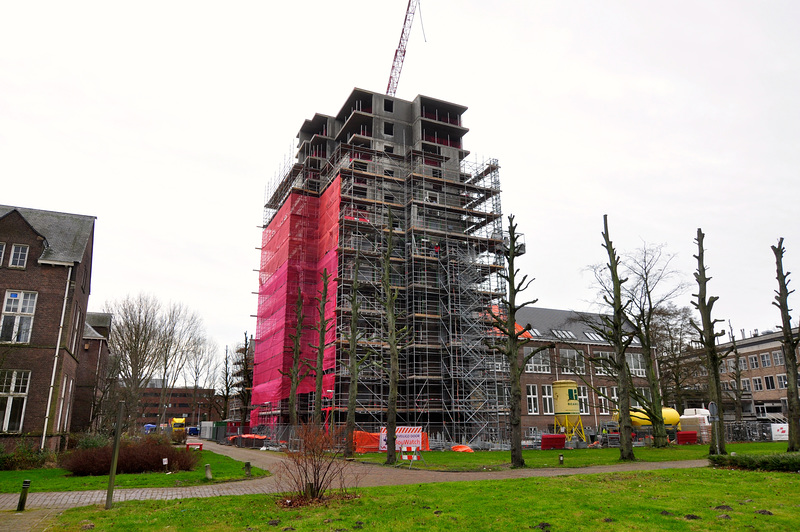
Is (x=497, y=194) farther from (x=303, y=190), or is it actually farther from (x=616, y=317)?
(x=616, y=317)

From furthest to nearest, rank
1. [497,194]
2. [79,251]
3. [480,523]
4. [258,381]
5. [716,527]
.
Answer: [258,381] < [497,194] < [79,251] < [480,523] < [716,527]

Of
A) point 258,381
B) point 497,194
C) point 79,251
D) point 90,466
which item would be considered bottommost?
point 90,466

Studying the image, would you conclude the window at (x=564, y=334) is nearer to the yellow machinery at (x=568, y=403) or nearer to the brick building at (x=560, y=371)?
the brick building at (x=560, y=371)

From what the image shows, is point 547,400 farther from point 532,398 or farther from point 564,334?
point 564,334

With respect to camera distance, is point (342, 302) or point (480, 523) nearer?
point (480, 523)

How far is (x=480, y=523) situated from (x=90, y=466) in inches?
677

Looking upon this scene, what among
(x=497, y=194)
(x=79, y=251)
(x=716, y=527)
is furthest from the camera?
(x=497, y=194)

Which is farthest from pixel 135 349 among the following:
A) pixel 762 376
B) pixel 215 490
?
pixel 762 376

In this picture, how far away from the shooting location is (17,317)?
1053 inches

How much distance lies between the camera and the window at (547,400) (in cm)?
5706

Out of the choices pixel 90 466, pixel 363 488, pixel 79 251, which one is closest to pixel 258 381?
pixel 79 251

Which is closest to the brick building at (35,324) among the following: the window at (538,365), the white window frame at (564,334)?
the window at (538,365)

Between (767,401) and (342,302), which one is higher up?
(342,302)

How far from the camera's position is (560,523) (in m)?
9.76
